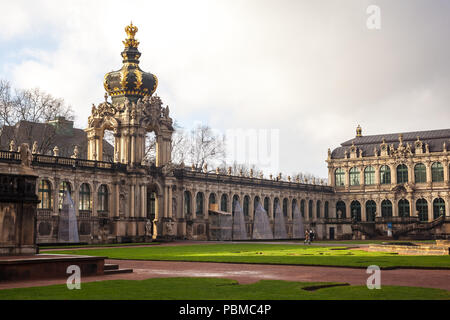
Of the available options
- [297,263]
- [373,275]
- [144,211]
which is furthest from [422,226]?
[373,275]

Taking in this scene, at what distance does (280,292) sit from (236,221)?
70553mm

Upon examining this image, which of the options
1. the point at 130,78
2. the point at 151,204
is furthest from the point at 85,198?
the point at 130,78

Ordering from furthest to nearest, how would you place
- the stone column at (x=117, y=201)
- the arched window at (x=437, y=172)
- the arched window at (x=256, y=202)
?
the arched window at (x=437, y=172)
the arched window at (x=256, y=202)
the stone column at (x=117, y=201)

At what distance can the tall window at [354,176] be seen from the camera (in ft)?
376

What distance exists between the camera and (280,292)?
1898cm

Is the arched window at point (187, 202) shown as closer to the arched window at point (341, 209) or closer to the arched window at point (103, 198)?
the arched window at point (103, 198)

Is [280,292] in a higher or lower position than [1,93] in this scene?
lower

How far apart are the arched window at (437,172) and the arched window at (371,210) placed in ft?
38.1

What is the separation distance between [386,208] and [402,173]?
22.3ft

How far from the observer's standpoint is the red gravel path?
22.5 metres

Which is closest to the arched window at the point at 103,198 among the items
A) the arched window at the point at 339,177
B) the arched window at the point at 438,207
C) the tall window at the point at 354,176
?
the arched window at the point at 339,177

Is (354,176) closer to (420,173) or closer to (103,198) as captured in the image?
(420,173)
